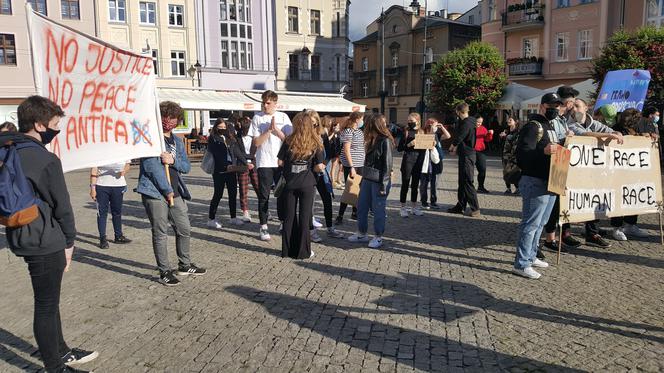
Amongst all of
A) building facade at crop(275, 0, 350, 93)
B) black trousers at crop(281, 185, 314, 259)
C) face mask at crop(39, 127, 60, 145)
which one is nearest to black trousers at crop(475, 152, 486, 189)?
black trousers at crop(281, 185, 314, 259)

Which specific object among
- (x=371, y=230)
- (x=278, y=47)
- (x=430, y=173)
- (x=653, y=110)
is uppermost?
(x=278, y=47)

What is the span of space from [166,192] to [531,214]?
158 inches

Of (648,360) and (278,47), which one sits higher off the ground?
(278,47)

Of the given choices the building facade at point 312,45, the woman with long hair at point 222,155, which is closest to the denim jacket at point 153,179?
the woman with long hair at point 222,155

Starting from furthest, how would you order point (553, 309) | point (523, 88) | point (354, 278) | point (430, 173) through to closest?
1. point (523, 88)
2. point (430, 173)
3. point (354, 278)
4. point (553, 309)

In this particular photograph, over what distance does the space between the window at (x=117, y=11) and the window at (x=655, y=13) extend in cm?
3281

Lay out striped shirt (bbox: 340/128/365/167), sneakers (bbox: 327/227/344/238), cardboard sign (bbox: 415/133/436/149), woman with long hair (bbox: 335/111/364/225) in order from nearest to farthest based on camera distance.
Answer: sneakers (bbox: 327/227/344/238) < woman with long hair (bbox: 335/111/364/225) < striped shirt (bbox: 340/128/365/167) < cardboard sign (bbox: 415/133/436/149)

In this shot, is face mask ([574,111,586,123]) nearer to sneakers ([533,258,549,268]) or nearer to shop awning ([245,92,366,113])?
sneakers ([533,258,549,268])

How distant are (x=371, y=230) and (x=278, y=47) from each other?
1449 inches

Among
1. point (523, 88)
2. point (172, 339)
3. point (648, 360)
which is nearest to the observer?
point (648, 360)

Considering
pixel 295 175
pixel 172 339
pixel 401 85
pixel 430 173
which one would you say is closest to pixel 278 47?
pixel 401 85

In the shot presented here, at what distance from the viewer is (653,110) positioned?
834 cm

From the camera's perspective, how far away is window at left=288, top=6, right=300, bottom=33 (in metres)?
43.4

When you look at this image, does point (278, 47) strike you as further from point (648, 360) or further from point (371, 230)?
point (648, 360)
